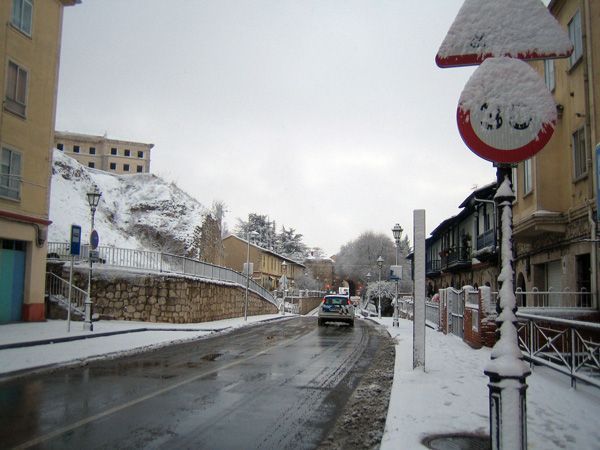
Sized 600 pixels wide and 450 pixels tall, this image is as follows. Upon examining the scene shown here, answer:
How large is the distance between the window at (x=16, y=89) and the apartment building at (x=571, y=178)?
1823cm

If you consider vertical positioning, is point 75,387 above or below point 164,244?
below

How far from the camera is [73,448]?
5309 millimetres

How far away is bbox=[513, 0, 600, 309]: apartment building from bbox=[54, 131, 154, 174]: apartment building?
83036 millimetres

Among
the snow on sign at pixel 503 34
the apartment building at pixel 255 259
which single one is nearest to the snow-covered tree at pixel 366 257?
the apartment building at pixel 255 259

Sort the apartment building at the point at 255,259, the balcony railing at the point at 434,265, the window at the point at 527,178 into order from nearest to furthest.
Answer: the window at the point at 527,178 < the balcony railing at the point at 434,265 < the apartment building at the point at 255,259

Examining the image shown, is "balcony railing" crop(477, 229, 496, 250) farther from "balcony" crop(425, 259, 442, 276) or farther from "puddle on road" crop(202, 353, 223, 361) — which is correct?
"puddle on road" crop(202, 353, 223, 361)

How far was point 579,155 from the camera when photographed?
15.3m

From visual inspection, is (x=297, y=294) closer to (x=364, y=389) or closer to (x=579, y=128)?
(x=579, y=128)

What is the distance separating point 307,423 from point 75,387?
445cm

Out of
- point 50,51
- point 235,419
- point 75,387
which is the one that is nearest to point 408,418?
point 235,419

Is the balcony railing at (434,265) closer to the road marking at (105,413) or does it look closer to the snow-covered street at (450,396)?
the snow-covered street at (450,396)

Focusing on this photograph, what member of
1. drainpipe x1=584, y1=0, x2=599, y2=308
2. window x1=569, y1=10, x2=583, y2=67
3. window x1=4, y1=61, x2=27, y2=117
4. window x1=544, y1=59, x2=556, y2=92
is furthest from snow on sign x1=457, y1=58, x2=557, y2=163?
window x1=4, y1=61, x2=27, y2=117

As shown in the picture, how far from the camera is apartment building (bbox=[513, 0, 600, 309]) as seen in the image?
1419 centimetres

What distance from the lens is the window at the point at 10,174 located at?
63.0 ft
